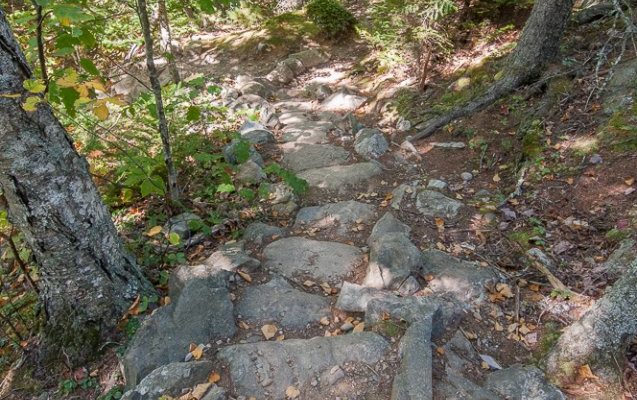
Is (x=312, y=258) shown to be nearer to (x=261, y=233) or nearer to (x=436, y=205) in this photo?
(x=261, y=233)

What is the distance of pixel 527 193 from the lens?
4840 mm

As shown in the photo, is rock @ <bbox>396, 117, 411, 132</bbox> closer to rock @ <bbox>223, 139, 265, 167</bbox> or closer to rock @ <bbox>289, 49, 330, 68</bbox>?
rock @ <bbox>223, 139, 265, 167</bbox>

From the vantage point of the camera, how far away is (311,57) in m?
→ 11.5

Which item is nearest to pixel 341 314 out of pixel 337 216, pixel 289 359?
pixel 289 359

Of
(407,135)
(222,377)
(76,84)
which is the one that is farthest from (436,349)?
(407,135)

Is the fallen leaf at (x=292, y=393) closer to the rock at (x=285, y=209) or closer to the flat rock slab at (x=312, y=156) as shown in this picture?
the rock at (x=285, y=209)

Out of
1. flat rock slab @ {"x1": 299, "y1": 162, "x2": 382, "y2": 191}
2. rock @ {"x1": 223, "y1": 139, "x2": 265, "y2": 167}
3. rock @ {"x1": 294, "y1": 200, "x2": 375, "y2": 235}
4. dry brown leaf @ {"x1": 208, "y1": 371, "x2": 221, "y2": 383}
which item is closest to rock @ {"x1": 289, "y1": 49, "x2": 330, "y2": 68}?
rock @ {"x1": 223, "y1": 139, "x2": 265, "y2": 167}

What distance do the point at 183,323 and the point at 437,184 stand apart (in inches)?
148

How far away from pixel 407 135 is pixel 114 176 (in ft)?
16.1

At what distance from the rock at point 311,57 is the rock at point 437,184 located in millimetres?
7097

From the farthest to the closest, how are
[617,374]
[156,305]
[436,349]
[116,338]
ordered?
[156,305], [116,338], [436,349], [617,374]

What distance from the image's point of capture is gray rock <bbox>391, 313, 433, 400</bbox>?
2.59m

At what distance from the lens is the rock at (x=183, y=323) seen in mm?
2912

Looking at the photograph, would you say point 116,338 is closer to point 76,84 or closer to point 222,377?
point 222,377
